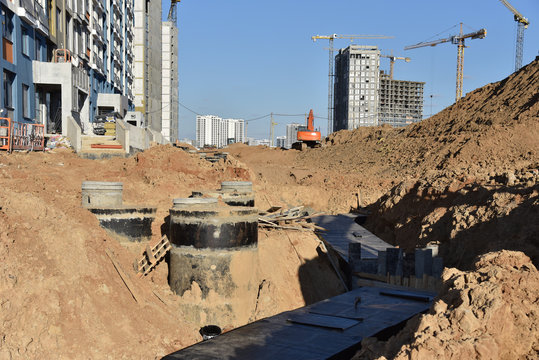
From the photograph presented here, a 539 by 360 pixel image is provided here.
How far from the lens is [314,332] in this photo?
558 cm

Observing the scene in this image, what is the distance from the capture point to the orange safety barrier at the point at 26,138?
17.3 m

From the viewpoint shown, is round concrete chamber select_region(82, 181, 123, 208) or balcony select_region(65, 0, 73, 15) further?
balcony select_region(65, 0, 73, 15)

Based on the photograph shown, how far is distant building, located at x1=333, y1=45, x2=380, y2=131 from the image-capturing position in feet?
279

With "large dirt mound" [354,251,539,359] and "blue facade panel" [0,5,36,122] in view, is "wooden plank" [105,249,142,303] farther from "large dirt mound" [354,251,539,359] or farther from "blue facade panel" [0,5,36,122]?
"blue facade panel" [0,5,36,122]

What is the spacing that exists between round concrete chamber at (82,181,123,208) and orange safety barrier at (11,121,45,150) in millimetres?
7886

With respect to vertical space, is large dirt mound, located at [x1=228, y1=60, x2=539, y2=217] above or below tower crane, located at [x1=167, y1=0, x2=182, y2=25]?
below

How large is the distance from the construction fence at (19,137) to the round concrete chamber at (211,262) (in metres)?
9.44

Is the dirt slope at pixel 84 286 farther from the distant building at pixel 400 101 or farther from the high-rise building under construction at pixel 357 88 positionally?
the distant building at pixel 400 101

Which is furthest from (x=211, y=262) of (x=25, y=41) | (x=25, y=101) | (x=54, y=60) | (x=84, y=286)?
(x=54, y=60)

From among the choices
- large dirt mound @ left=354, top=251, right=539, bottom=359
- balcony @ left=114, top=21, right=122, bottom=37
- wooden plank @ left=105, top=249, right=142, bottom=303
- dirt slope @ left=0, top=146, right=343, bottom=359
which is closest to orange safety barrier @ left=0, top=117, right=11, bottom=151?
dirt slope @ left=0, top=146, right=343, bottom=359

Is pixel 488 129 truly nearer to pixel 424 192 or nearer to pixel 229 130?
pixel 424 192

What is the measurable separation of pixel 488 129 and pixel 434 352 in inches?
1042

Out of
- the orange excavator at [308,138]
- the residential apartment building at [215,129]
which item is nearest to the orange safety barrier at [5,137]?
the orange excavator at [308,138]

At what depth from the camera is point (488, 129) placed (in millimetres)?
27344
